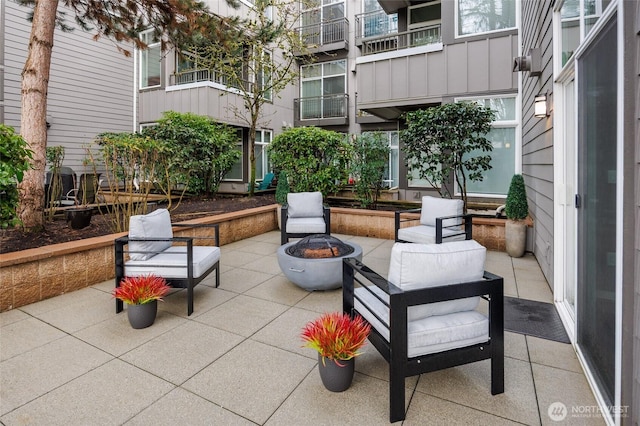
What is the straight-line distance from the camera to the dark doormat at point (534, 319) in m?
2.75

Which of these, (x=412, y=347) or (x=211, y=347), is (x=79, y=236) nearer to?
(x=211, y=347)

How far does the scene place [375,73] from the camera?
812 centimetres

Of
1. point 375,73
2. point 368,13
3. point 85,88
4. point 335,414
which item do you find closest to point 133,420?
point 335,414

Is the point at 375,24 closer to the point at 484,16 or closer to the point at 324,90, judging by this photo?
the point at 324,90

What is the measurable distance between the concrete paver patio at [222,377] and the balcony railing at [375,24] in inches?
435

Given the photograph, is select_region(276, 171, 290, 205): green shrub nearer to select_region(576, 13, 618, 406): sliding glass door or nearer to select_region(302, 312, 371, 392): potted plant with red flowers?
select_region(302, 312, 371, 392): potted plant with red flowers

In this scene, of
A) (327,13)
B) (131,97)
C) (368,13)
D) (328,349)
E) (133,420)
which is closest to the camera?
(133,420)

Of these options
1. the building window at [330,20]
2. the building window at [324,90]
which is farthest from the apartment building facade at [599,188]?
the building window at [330,20]

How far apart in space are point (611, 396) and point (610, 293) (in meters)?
0.52

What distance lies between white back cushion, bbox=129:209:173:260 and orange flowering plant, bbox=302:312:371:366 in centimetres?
207

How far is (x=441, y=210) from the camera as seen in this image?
16.2 ft

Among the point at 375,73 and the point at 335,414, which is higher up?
the point at 375,73

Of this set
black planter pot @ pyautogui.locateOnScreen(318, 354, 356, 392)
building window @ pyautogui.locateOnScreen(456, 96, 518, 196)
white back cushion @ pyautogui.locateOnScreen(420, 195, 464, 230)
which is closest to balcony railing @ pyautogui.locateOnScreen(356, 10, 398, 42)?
building window @ pyautogui.locateOnScreen(456, 96, 518, 196)

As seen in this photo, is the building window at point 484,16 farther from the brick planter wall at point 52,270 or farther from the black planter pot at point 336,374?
the brick planter wall at point 52,270
